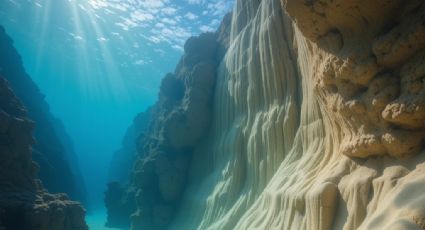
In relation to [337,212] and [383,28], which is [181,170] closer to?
[337,212]

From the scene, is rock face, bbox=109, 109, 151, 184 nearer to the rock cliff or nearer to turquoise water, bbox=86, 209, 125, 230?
turquoise water, bbox=86, 209, 125, 230

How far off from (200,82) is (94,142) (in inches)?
5206

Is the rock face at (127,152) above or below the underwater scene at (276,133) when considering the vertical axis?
above

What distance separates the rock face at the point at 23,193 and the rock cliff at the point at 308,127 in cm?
495

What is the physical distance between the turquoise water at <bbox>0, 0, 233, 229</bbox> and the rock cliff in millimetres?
15153

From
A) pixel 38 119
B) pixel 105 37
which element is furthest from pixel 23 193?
pixel 105 37

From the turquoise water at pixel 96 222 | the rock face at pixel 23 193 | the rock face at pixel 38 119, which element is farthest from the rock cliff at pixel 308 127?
the rock face at pixel 38 119

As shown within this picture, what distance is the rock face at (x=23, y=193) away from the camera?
9375 mm

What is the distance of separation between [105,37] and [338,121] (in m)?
38.2

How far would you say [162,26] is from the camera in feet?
109

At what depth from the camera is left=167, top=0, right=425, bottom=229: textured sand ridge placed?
150 inches

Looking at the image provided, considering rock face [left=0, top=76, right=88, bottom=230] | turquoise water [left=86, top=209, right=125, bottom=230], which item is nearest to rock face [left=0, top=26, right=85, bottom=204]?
turquoise water [left=86, top=209, right=125, bottom=230]

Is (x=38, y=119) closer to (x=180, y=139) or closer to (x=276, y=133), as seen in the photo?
(x=180, y=139)

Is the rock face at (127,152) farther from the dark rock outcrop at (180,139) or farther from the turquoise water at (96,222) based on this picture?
the dark rock outcrop at (180,139)
